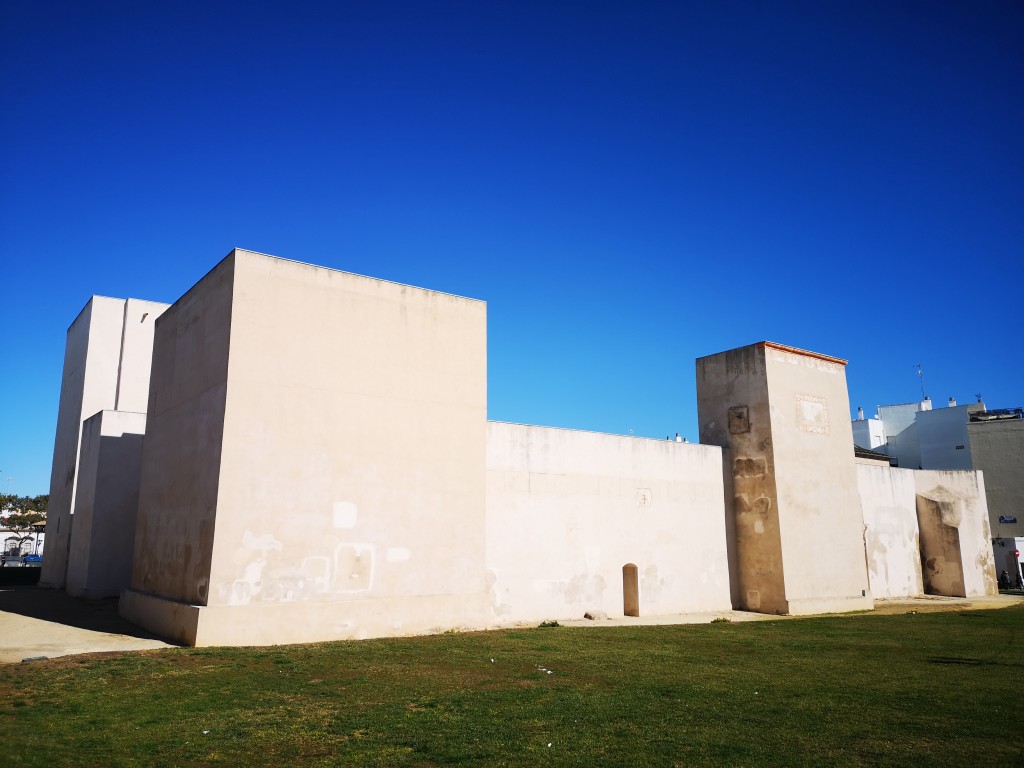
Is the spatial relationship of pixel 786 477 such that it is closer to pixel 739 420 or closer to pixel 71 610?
pixel 739 420

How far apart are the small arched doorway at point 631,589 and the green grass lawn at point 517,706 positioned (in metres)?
5.54

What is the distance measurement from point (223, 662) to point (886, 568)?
68.7ft

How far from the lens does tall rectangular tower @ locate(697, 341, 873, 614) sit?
62.7 ft

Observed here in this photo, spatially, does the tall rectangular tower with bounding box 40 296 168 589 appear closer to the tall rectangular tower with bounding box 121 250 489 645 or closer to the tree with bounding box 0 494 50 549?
the tall rectangular tower with bounding box 121 250 489 645

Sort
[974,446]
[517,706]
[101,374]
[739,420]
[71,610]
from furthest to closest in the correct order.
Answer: [974,446], [101,374], [739,420], [71,610], [517,706]

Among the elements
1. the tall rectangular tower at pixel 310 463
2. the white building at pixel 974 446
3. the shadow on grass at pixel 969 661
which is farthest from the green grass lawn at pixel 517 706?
A: the white building at pixel 974 446

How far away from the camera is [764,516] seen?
63.2 feet

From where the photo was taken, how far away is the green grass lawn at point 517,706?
17.8 feet

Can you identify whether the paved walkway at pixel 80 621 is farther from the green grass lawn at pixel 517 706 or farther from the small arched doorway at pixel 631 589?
the green grass lawn at pixel 517 706

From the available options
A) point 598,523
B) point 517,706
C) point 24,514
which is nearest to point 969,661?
point 517,706

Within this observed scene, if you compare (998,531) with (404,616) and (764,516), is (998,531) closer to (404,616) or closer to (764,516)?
(764,516)

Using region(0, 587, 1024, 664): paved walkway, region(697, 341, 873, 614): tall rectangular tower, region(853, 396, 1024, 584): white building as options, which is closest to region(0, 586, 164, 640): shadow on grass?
region(0, 587, 1024, 664): paved walkway

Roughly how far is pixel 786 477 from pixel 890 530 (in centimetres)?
712

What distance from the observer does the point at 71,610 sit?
594 inches
